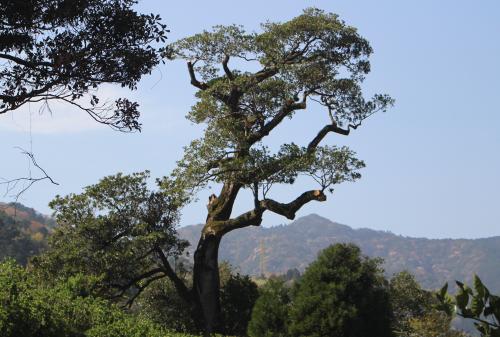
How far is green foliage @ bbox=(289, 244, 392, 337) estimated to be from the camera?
21438mm

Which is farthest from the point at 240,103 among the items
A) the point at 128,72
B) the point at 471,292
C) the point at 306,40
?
the point at 471,292

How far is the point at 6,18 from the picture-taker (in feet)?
29.8

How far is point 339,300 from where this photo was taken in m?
21.9

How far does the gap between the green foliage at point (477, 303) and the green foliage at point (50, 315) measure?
7927 mm

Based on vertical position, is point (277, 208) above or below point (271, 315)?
above

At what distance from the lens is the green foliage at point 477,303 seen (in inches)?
162

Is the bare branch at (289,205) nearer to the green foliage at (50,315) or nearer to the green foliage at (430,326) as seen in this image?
the green foliage at (430,326)

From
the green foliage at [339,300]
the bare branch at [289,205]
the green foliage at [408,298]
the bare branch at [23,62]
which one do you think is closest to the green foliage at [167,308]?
the bare branch at [289,205]

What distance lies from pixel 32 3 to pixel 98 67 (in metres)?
1.29

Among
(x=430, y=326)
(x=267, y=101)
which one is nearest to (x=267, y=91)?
(x=267, y=101)

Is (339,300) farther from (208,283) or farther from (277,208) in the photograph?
(208,283)

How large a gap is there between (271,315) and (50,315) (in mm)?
12423

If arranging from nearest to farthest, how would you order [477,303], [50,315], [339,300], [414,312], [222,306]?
[477,303], [50,315], [339,300], [222,306], [414,312]

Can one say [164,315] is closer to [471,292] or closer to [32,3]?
[32,3]
